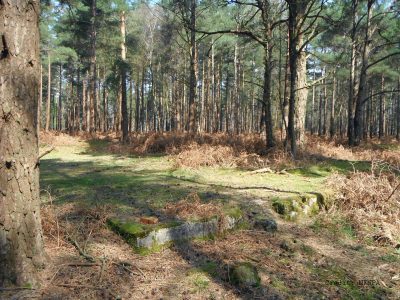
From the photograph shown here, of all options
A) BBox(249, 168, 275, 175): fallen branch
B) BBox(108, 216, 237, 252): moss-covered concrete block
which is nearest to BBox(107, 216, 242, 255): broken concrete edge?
BBox(108, 216, 237, 252): moss-covered concrete block

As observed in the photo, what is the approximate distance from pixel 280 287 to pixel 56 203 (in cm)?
372

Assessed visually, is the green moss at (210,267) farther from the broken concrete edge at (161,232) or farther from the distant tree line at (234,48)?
the distant tree line at (234,48)

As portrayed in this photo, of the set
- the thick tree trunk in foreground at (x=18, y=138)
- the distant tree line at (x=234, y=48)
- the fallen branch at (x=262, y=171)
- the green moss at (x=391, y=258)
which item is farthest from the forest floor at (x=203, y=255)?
the distant tree line at (x=234, y=48)

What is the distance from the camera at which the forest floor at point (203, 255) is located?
3502mm

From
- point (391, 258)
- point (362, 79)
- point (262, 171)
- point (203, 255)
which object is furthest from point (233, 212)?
point (362, 79)

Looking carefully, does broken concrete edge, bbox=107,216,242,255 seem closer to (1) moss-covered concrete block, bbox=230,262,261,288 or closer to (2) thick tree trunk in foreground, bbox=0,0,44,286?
(1) moss-covered concrete block, bbox=230,262,261,288

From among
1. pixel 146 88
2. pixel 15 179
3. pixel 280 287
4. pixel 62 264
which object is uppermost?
pixel 146 88

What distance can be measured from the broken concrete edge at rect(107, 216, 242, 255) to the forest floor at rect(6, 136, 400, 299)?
0.07 m

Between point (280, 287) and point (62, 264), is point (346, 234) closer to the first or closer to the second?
point (280, 287)

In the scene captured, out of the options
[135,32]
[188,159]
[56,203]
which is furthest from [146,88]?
→ [56,203]

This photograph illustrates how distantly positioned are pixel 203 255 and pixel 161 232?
61 centimetres

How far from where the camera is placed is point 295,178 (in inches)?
320

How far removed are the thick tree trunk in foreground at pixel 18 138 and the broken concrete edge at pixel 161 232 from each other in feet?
3.95

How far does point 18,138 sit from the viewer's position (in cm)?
315
